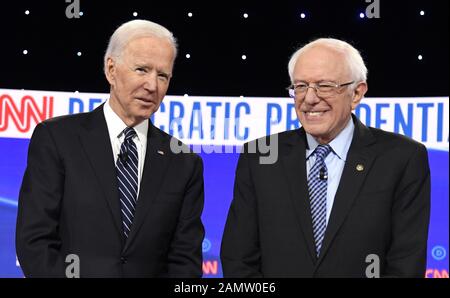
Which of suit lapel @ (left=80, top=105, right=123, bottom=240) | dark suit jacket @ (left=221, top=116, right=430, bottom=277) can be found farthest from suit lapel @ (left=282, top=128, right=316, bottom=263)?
suit lapel @ (left=80, top=105, right=123, bottom=240)

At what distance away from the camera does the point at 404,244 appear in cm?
257

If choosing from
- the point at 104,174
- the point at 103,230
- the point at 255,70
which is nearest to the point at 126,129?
the point at 104,174

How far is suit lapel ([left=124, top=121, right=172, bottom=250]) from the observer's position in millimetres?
2627

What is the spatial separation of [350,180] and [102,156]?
2.95 feet

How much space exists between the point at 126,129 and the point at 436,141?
2843mm

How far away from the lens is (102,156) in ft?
8.82

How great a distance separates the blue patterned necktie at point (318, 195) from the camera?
2609 millimetres

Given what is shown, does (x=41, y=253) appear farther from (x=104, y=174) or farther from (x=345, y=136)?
(x=345, y=136)

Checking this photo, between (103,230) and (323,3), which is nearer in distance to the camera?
(103,230)

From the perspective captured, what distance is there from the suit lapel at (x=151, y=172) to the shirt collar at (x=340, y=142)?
53cm
